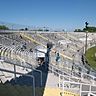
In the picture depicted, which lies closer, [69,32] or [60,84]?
[60,84]

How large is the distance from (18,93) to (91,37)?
60.3 meters

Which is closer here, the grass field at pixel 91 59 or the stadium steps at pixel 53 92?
the stadium steps at pixel 53 92

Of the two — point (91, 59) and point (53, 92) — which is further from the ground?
point (53, 92)

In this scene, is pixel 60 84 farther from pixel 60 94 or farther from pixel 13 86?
pixel 13 86

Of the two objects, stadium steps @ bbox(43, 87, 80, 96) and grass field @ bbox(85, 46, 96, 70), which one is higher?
stadium steps @ bbox(43, 87, 80, 96)

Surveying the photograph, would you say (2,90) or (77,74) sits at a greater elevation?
(2,90)

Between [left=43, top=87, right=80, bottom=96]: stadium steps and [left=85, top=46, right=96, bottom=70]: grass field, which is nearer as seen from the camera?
[left=43, top=87, right=80, bottom=96]: stadium steps

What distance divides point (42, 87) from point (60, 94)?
0.80 meters

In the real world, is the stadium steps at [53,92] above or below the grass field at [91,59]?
above

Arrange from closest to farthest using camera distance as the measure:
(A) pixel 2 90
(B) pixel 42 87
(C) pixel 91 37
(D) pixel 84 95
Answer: (A) pixel 2 90 < (B) pixel 42 87 < (D) pixel 84 95 < (C) pixel 91 37

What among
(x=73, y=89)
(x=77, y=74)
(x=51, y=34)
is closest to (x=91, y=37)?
(x=51, y=34)

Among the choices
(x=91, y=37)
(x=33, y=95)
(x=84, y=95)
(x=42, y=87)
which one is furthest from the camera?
(x=91, y=37)

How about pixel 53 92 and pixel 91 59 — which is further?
pixel 91 59

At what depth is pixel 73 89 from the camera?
440 inches
